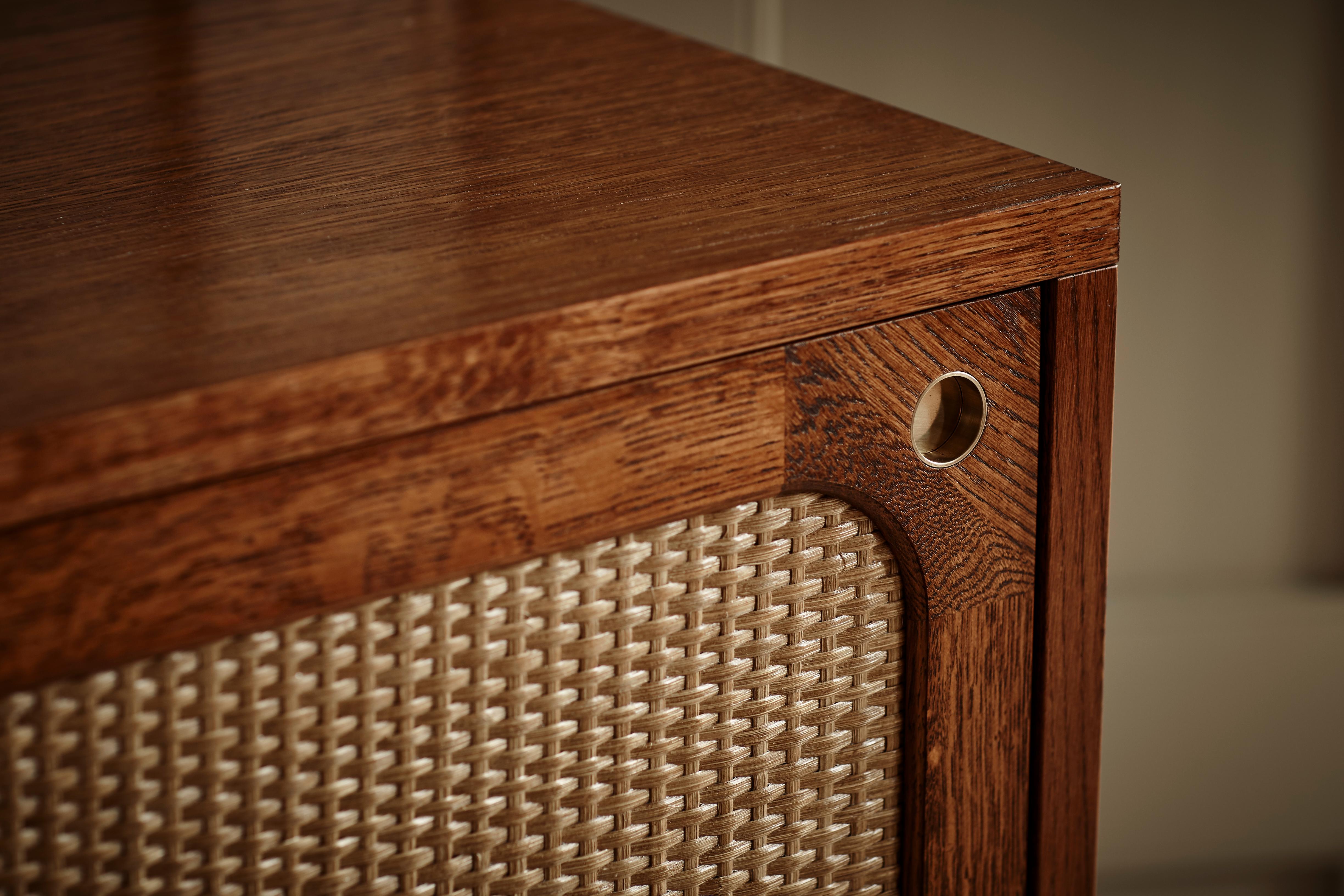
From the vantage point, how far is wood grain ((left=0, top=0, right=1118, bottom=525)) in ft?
0.94

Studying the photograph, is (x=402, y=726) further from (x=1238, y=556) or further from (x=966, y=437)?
(x=1238, y=556)

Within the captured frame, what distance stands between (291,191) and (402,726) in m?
0.17

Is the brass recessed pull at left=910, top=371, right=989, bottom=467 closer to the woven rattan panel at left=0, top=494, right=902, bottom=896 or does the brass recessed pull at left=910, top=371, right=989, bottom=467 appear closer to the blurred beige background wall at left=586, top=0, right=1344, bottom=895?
the woven rattan panel at left=0, top=494, right=902, bottom=896

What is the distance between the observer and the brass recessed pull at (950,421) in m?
0.38

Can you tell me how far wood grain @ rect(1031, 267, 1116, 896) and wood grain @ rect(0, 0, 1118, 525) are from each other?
0.02 meters

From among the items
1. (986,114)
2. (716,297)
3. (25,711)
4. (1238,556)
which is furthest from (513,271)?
(1238,556)

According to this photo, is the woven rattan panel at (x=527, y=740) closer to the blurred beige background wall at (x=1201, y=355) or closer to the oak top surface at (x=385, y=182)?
the oak top surface at (x=385, y=182)

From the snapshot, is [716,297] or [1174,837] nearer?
[716,297]

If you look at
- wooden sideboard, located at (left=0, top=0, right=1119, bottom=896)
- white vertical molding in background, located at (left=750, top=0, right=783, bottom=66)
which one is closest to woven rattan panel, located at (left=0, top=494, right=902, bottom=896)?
wooden sideboard, located at (left=0, top=0, right=1119, bottom=896)

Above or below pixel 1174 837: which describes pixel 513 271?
above

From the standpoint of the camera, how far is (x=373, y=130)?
0.46 m

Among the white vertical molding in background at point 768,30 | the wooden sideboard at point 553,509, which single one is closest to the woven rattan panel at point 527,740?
the wooden sideboard at point 553,509

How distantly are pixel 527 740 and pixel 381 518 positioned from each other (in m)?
0.08

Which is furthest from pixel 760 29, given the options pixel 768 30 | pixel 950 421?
pixel 950 421
